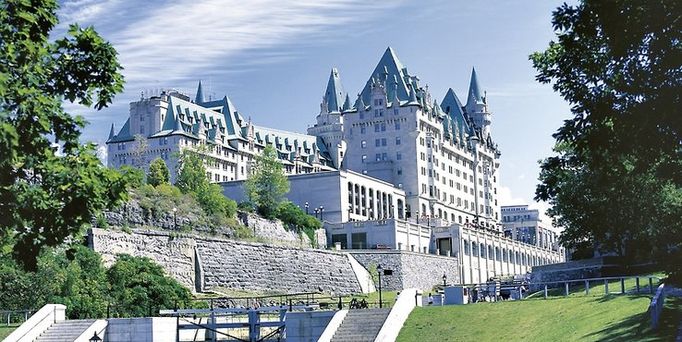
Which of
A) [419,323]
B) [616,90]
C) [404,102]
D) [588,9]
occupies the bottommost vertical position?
[419,323]

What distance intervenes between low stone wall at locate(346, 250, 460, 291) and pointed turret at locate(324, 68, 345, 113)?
2605 inches

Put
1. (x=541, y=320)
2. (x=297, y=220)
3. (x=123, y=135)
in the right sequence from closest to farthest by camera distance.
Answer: (x=541, y=320) → (x=297, y=220) → (x=123, y=135)

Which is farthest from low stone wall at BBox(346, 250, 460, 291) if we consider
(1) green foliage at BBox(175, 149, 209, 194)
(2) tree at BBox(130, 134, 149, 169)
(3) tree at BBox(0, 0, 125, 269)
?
(3) tree at BBox(0, 0, 125, 269)

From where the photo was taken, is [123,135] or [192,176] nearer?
[192,176]

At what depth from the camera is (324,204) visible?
128 meters

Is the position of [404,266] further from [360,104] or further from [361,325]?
[360,104]

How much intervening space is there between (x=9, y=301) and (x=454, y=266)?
70258 mm

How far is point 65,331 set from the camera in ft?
159

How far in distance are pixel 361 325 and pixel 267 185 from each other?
69.2m

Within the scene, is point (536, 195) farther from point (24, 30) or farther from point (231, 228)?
point (231, 228)

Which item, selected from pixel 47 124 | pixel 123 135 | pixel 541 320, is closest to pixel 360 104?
pixel 123 135

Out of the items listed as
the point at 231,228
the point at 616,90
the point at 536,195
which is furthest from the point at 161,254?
the point at 616,90

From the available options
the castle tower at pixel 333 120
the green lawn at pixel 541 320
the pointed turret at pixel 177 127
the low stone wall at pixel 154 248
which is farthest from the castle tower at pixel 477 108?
the green lawn at pixel 541 320

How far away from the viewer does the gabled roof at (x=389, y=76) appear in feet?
518
